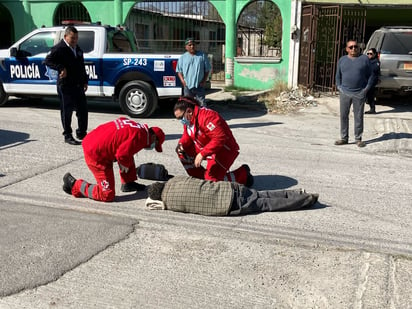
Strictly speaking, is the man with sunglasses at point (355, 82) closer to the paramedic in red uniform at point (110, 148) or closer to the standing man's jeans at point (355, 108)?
the standing man's jeans at point (355, 108)

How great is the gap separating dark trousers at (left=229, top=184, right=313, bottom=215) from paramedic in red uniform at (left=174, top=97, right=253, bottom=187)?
0.53 meters

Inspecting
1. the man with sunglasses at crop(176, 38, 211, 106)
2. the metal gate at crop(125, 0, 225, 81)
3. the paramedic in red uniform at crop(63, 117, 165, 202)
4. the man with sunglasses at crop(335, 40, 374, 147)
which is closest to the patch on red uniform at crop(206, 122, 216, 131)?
the paramedic in red uniform at crop(63, 117, 165, 202)

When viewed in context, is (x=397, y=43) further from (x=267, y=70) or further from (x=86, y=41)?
(x=86, y=41)

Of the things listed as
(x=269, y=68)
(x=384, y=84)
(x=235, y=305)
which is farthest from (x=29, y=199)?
(x=269, y=68)

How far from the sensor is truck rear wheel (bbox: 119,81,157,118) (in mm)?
10188

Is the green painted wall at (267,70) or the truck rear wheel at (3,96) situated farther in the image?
the green painted wall at (267,70)

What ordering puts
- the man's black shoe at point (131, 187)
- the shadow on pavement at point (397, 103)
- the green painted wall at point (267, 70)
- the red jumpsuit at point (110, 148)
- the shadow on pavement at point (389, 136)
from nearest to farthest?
1. the red jumpsuit at point (110, 148)
2. the man's black shoe at point (131, 187)
3. the shadow on pavement at point (389, 136)
4. the shadow on pavement at point (397, 103)
5. the green painted wall at point (267, 70)

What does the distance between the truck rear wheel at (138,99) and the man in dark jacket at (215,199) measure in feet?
18.0

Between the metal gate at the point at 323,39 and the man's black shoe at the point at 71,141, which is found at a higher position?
the metal gate at the point at 323,39

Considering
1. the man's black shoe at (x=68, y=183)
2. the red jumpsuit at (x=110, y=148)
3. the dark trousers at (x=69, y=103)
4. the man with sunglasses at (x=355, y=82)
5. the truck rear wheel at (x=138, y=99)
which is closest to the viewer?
the red jumpsuit at (x=110, y=148)

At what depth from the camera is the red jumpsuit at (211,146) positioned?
16.9ft

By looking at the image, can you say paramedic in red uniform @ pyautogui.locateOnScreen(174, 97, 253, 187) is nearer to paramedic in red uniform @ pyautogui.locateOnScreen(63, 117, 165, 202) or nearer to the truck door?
paramedic in red uniform @ pyautogui.locateOnScreen(63, 117, 165, 202)

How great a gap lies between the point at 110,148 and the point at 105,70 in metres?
5.82

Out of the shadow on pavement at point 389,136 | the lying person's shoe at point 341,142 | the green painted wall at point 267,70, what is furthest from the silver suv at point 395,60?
the lying person's shoe at point 341,142
